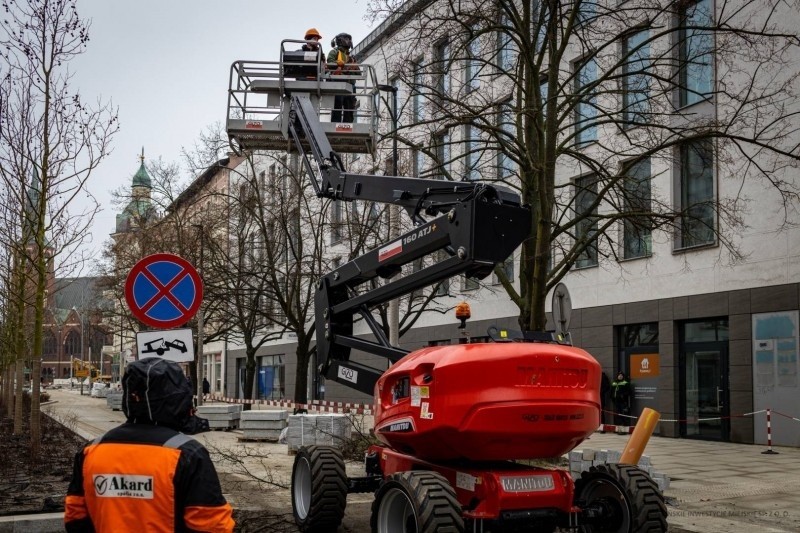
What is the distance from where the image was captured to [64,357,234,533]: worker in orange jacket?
3.43 m

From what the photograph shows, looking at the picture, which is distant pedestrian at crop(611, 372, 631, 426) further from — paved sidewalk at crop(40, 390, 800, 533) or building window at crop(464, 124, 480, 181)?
building window at crop(464, 124, 480, 181)

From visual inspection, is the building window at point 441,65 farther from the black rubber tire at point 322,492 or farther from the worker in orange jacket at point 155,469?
the worker in orange jacket at point 155,469

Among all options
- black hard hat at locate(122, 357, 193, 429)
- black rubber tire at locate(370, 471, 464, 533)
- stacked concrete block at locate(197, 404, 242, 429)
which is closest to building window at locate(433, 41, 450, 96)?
black rubber tire at locate(370, 471, 464, 533)

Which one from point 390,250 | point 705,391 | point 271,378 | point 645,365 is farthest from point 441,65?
point 271,378

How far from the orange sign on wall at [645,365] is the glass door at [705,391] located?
0.81 meters

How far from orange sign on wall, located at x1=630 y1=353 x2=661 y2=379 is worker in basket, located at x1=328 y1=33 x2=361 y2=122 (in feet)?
42.7

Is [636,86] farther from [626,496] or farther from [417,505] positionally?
[417,505]

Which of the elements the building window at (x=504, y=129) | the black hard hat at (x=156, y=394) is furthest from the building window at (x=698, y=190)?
the black hard hat at (x=156, y=394)

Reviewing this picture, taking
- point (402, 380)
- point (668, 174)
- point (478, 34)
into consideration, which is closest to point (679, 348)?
point (668, 174)

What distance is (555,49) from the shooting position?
15.8 m

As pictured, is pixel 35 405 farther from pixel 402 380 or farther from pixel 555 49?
pixel 555 49

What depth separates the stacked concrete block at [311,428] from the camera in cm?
1795

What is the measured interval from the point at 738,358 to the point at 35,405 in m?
15.7

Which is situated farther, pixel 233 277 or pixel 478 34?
pixel 233 277
